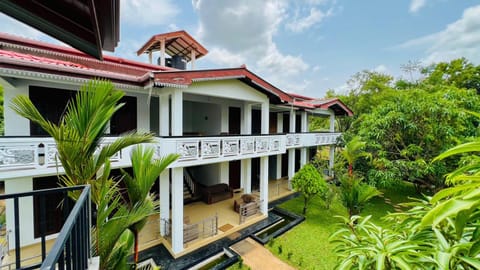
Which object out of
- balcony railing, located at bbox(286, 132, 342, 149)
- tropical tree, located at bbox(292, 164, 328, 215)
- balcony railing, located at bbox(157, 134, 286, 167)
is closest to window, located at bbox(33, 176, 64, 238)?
balcony railing, located at bbox(157, 134, 286, 167)

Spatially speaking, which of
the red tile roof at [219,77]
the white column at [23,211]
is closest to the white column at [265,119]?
the red tile roof at [219,77]

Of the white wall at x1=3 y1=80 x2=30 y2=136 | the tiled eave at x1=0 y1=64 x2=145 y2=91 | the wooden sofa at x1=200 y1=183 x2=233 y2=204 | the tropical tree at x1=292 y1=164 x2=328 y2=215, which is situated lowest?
the wooden sofa at x1=200 y1=183 x2=233 y2=204

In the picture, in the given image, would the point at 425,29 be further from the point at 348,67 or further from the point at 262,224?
the point at 262,224

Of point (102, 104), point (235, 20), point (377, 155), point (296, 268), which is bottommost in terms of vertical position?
point (296, 268)

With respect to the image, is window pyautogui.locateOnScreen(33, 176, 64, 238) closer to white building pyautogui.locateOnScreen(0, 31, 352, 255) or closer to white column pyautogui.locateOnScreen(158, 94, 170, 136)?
white building pyautogui.locateOnScreen(0, 31, 352, 255)

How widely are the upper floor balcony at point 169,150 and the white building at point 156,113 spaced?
0.02 m

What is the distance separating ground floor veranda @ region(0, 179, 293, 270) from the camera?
6234 millimetres

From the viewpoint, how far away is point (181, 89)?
6750 mm

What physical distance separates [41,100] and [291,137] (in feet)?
38.1

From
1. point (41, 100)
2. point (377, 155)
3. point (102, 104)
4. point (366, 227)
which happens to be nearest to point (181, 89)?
point (102, 104)

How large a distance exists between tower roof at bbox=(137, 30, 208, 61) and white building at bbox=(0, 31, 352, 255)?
0.05 metres

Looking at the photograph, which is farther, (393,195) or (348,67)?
(348,67)

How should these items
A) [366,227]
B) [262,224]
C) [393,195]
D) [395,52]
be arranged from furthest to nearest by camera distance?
[395,52]
[393,195]
[262,224]
[366,227]

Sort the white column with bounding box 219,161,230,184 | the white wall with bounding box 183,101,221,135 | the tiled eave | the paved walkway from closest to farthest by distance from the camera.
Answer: the tiled eave → the paved walkway → the white wall with bounding box 183,101,221,135 → the white column with bounding box 219,161,230,184
